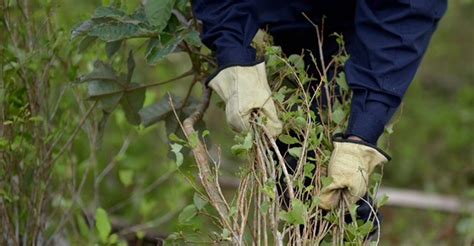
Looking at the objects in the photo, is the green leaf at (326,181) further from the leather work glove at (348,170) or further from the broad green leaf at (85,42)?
the broad green leaf at (85,42)

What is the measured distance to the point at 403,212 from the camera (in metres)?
7.40

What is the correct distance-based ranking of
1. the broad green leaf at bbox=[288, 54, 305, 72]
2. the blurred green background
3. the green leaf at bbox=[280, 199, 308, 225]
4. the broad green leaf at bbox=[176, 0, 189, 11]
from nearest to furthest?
the green leaf at bbox=[280, 199, 308, 225]
the broad green leaf at bbox=[288, 54, 305, 72]
the broad green leaf at bbox=[176, 0, 189, 11]
the blurred green background

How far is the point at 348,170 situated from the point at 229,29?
1.98 ft

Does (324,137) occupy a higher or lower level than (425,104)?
higher

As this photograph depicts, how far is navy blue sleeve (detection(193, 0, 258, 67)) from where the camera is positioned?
3143 millimetres

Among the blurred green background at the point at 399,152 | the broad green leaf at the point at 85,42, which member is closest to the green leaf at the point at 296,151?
the broad green leaf at the point at 85,42

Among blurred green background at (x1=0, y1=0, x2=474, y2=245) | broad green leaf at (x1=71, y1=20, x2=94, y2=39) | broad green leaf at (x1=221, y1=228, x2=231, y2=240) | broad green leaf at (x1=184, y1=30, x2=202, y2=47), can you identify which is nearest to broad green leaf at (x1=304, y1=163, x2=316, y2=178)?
broad green leaf at (x1=221, y1=228, x2=231, y2=240)

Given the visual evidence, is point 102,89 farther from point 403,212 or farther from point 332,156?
point 403,212

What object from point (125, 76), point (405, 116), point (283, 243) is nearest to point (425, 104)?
point (405, 116)

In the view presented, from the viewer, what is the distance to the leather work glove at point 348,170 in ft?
9.83

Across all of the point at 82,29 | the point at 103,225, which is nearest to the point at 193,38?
the point at 82,29

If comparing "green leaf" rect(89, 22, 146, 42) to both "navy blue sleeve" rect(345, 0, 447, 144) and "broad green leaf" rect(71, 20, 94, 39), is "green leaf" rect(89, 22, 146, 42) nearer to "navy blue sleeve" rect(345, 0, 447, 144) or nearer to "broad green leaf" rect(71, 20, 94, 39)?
"broad green leaf" rect(71, 20, 94, 39)

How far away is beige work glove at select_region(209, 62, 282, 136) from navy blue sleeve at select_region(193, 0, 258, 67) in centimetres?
5

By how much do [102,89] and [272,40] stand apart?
0.65 metres
